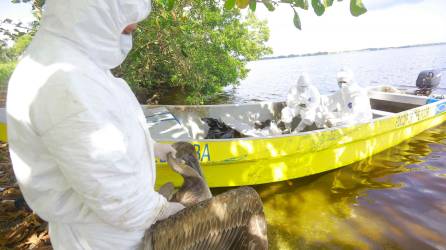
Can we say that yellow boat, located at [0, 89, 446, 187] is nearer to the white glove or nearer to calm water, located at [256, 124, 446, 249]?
calm water, located at [256, 124, 446, 249]

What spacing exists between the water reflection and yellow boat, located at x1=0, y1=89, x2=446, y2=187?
288 millimetres

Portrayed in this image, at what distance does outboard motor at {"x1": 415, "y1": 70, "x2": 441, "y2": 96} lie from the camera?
27.1 ft

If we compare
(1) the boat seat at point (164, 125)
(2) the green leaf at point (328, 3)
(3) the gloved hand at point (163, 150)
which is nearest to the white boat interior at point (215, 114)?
(1) the boat seat at point (164, 125)

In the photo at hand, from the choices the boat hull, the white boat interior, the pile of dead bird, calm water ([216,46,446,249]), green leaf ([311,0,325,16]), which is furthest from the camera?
the white boat interior

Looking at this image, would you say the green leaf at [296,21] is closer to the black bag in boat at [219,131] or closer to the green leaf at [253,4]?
the green leaf at [253,4]

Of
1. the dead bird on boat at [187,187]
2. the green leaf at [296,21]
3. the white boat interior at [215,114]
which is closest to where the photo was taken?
the dead bird on boat at [187,187]

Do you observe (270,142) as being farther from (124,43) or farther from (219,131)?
(124,43)

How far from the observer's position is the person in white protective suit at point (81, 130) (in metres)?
0.85

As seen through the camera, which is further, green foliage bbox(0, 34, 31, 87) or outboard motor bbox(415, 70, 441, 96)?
outboard motor bbox(415, 70, 441, 96)

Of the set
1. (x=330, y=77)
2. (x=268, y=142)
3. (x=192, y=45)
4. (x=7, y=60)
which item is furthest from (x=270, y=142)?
(x=330, y=77)

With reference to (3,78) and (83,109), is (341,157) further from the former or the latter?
(3,78)

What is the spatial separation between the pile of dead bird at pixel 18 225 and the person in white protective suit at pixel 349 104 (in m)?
4.73

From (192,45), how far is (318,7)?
22.5 ft

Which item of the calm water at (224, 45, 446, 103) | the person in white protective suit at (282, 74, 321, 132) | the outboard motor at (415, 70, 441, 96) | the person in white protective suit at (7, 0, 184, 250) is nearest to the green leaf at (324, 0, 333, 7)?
the person in white protective suit at (7, 0, 184, 250)
